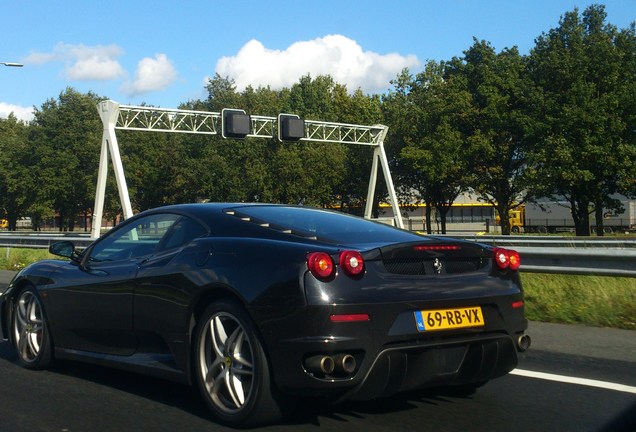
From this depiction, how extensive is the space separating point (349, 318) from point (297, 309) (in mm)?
278

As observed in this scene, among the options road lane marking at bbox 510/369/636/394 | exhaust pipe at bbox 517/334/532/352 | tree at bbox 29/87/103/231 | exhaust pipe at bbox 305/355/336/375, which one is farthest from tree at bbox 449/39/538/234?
exhaust pipe at bbox 305/355/336/375

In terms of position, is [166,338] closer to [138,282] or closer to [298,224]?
[138,282]

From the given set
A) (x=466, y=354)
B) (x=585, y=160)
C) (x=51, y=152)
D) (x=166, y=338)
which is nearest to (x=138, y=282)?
(x=166, y=338)

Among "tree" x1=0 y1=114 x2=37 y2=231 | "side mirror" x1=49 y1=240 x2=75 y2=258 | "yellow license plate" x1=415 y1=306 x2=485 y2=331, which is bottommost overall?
"yellow license plate" x1=415 y1=306 x2=485 y2=331

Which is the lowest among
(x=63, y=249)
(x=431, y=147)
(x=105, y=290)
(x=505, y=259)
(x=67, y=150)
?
(x=105, y=290)

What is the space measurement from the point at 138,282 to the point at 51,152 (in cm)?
6767

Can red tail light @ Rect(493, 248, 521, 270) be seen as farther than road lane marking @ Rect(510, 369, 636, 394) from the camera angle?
No

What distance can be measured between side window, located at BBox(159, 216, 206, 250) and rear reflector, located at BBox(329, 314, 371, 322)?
1.31 meters

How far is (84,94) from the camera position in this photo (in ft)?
241

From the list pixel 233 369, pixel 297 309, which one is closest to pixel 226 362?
pixel 233 369

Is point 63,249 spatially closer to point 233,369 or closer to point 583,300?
point 233,369

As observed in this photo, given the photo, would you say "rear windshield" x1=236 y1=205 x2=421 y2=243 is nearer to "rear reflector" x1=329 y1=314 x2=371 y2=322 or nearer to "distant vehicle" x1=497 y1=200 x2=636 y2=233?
"rear reflector" x1=329 y1=314 x2=371 y2=322

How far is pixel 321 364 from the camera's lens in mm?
4188

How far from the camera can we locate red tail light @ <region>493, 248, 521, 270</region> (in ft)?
16.6
